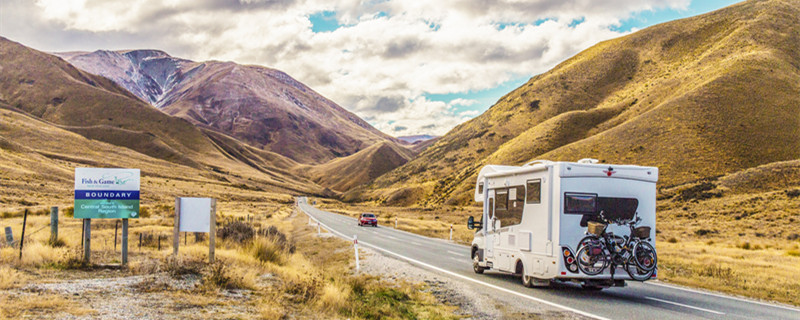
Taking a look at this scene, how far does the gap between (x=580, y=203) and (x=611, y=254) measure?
4.15ft

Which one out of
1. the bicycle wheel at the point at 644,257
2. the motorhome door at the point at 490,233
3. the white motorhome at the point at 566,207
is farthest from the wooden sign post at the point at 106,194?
the bicycle wheel at the point at 644,257

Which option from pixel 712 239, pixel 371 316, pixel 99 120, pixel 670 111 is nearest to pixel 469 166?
pixel 670 111

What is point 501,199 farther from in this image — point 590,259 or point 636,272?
point 636,272

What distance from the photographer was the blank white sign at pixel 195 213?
1361cm

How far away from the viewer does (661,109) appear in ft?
237

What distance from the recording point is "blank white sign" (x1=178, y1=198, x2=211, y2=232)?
13.6 metres

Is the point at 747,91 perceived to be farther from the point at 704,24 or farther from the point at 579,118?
the point at 704,24

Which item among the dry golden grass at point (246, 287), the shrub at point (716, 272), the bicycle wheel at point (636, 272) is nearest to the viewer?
the dry golden grass at point (246, 287)

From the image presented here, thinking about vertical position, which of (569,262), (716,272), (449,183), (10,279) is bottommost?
(716,272)

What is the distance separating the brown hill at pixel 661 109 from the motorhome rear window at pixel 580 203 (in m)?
54.4

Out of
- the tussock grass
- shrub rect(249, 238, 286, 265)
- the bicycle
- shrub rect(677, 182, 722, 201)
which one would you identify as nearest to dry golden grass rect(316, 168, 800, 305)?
shrub rect(677, 182, 722, 201)

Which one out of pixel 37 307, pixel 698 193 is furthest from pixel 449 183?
pixel 37 307

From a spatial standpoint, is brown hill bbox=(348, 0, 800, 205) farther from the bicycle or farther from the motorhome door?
the bicycle

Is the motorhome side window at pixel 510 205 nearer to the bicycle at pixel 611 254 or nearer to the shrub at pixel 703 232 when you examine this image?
the bicycle at pixel 611 254
